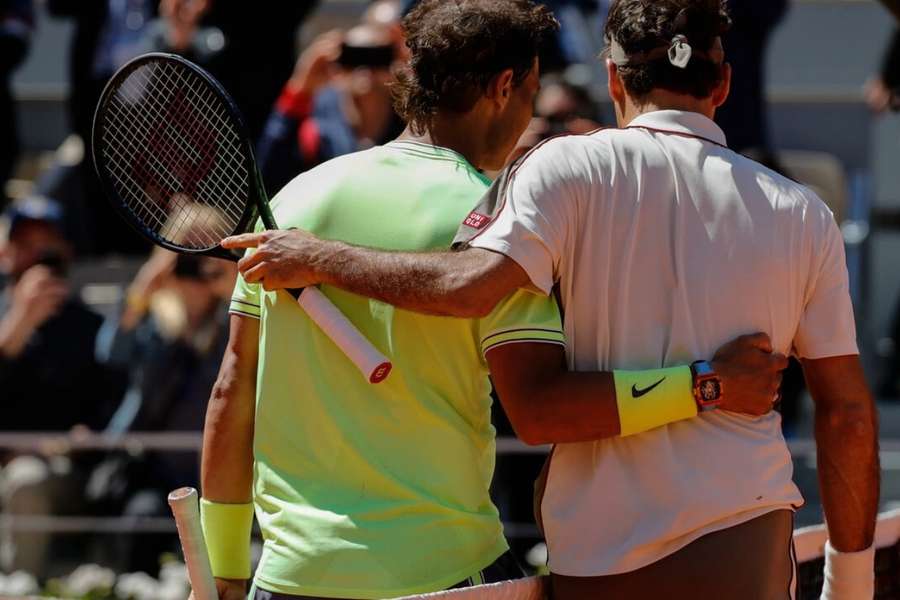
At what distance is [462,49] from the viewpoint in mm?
2701

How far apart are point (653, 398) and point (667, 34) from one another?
621mm

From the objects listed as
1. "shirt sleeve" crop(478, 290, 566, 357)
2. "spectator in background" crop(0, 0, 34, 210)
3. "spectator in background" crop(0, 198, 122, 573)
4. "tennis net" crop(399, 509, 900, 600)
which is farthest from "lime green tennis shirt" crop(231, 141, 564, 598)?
"spectator in background" crop(0, 0, 34, 210)

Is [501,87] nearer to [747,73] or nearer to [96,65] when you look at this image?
[747,73]

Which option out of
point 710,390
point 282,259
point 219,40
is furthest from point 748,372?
point 219,40

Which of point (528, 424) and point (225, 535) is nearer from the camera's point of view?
point (528, 424)

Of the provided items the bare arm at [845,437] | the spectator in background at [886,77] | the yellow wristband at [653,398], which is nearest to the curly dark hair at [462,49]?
the yellow wristband at [653,398]

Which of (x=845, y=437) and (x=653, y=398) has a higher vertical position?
(x=653, y=398)

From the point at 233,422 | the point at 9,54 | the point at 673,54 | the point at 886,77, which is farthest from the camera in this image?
the point at 9,54

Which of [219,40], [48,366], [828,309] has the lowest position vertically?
[48,366]

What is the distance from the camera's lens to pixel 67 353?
6.70 m

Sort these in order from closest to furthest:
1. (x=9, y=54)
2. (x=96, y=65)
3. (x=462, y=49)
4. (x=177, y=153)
A: (x=462, y=49) < (x=177, y=153) < (x=96, y=65) < (x=9, y=54)

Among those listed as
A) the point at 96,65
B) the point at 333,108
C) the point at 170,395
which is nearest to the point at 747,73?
the point at 333,108

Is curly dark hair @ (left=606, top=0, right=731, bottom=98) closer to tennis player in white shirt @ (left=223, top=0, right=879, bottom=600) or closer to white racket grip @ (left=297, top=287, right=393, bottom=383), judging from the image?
tennis player in white shirt @ (left=223, top=0, right=879, bottom=600)

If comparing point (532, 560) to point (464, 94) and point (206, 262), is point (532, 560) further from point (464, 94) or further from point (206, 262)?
point (464, 94)
